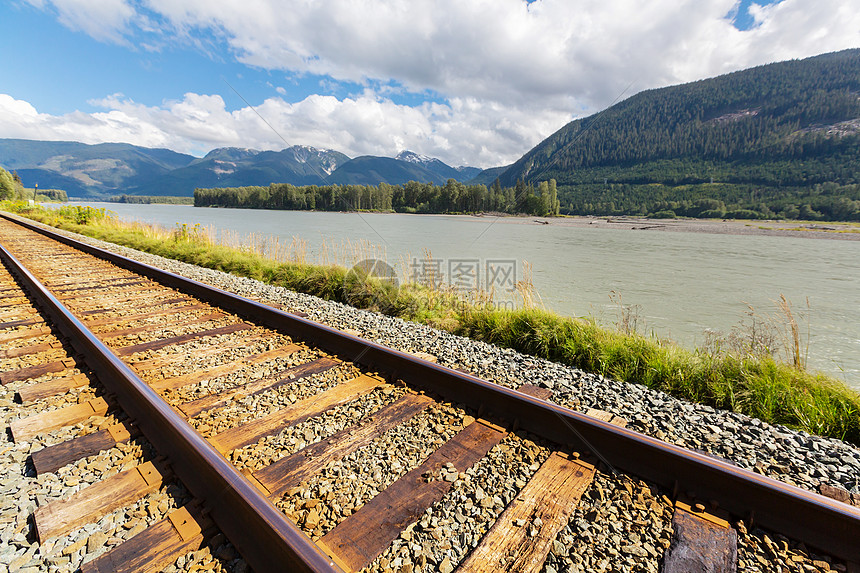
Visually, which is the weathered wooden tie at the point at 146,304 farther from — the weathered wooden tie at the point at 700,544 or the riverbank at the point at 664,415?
the weathered wooden tie at the point at 700,544

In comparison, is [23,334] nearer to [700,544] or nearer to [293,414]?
[293,414]

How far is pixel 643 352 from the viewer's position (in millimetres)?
4285

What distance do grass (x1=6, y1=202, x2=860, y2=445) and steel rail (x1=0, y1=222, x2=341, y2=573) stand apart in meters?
3.60

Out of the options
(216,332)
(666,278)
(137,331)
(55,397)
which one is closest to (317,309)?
(216,332)

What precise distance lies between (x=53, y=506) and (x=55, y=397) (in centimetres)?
147

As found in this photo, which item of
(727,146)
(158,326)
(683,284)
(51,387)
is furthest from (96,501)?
(727,146)

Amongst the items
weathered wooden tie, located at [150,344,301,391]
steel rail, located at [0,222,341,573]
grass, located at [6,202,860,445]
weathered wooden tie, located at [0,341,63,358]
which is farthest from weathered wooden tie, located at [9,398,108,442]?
grass, located at [6,202,860,445]

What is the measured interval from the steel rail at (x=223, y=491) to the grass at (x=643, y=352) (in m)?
3.60

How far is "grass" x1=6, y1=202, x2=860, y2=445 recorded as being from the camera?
3.29 m

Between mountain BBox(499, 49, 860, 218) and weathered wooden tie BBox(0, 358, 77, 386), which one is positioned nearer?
weathered wooden tie BBox(0, 358, 77, 386)

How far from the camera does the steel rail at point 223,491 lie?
140 centimetres

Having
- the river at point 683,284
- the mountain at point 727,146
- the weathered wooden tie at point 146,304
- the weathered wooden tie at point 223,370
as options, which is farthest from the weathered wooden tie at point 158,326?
the mountain at point 727,146

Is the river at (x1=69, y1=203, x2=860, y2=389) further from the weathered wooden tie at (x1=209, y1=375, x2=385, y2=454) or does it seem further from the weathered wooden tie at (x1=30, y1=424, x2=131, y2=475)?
the weathered wooden tie at (x1=30, y1=424, x2=131, y2=475)

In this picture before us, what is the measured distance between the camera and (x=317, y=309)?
607cm
